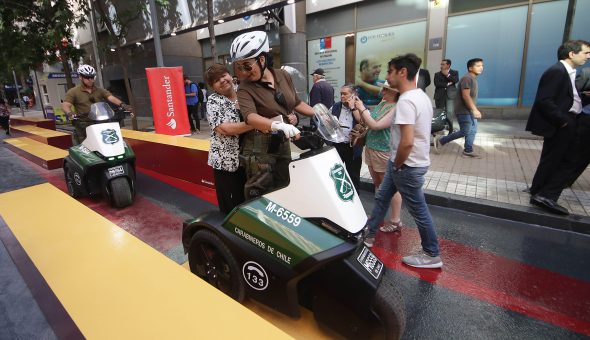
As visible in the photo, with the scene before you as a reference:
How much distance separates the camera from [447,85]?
306 inches

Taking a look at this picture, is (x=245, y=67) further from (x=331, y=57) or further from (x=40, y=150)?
(x=331, y=57)

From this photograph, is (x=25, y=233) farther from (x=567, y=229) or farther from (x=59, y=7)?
(x=59, y=7)

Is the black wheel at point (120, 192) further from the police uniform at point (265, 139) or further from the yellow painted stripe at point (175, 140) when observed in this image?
the police uniform at point (265, 139)

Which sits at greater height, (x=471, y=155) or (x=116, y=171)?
(x=116, y=171)

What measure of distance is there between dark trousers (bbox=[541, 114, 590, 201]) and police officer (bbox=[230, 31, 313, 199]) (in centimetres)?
335

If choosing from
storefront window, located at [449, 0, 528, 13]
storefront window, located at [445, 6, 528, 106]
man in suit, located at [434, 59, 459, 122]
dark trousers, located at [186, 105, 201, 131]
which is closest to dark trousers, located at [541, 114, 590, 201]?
man in suit, located at [434, 59, 459, 122]

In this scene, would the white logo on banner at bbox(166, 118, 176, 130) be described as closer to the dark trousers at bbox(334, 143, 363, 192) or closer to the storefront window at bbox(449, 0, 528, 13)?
the dark trousers at bbox(334, 143, 363, 192)

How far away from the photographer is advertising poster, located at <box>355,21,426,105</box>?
400 inches

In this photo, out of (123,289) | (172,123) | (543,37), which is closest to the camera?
(123,289)

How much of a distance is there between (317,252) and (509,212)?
3315mm

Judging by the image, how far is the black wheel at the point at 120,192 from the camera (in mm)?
4648

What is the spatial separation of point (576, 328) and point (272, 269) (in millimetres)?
2136

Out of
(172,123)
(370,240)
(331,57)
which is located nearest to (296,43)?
(331,57)

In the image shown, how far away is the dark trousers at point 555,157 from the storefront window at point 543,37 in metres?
6.15
